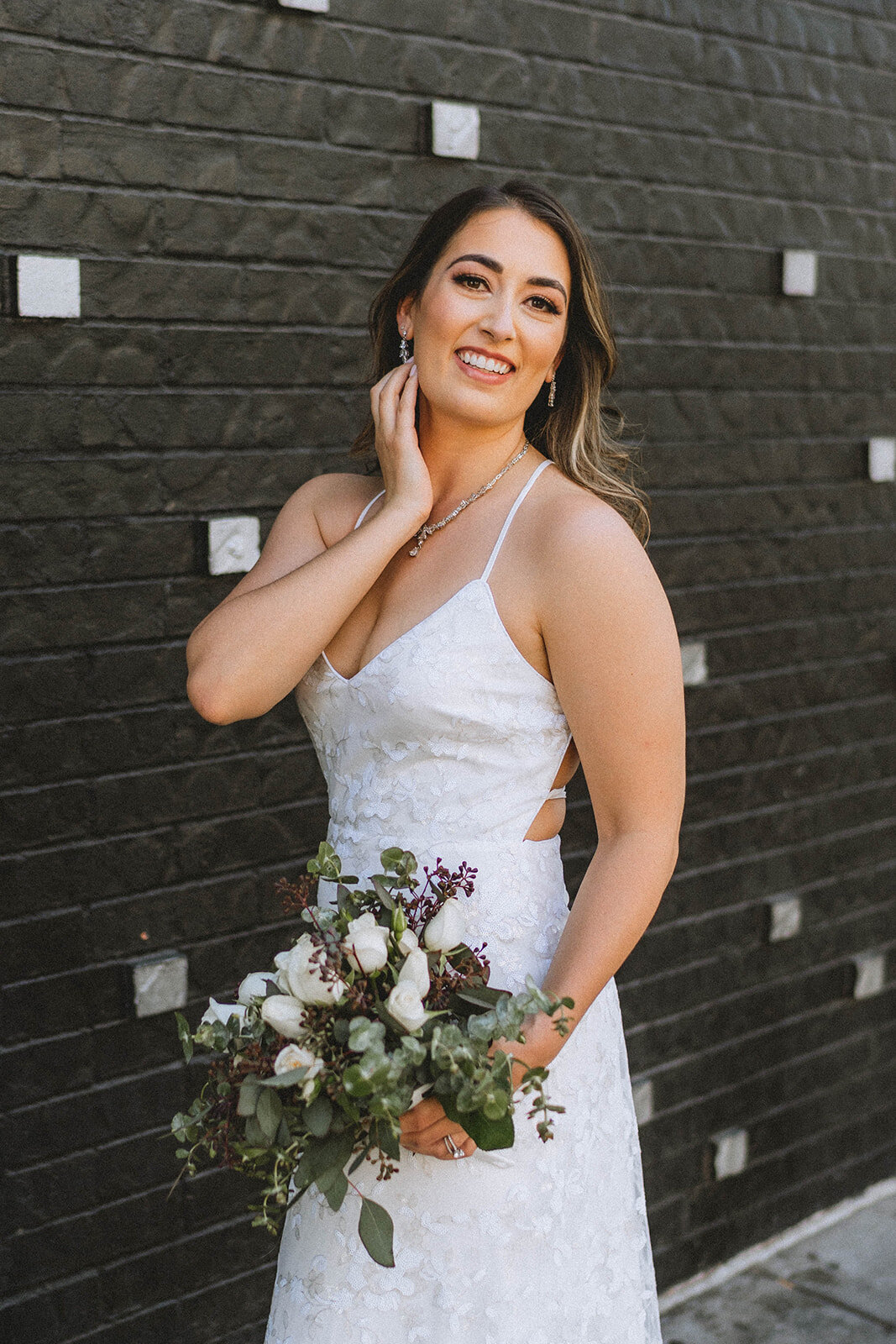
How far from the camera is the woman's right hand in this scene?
2258 millimetres

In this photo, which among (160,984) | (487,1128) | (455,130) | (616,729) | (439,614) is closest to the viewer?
(487,1128)

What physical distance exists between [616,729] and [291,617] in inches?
20.7

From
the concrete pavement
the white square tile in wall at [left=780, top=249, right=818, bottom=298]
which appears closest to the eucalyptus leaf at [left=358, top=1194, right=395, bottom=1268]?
the concrete pavement

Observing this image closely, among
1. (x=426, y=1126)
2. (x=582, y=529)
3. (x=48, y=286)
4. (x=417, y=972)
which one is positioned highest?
(x=48, y=286)

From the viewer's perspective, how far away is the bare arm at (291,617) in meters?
2.16

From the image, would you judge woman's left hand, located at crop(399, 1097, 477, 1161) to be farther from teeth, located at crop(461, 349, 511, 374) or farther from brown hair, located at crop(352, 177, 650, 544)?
teeth, located at crop(461, 349, 511, 374)

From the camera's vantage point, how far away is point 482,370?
88.6 inches

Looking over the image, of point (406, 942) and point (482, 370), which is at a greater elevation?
point (482, 370)

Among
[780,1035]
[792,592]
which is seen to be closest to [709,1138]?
[780,1035]

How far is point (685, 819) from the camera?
4.21 metres

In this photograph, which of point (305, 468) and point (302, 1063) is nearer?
point (302, 1063)

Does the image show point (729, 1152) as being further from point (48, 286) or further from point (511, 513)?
point (48, 286)

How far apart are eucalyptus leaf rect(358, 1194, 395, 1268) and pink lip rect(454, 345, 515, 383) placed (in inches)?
48.4

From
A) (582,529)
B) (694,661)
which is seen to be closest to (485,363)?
(582,529)
